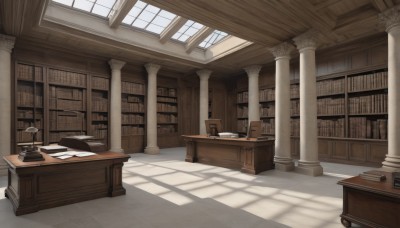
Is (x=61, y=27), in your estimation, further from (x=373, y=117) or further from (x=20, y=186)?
(x=373, y=117)

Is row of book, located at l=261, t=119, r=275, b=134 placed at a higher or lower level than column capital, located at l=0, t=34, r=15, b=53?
lower

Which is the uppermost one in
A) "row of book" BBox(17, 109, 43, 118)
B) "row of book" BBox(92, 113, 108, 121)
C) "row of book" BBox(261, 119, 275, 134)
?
"row of book" BBox(17, 109, 43, 118)

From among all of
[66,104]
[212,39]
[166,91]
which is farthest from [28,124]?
[212,39]

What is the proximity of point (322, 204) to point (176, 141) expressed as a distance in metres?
7.93

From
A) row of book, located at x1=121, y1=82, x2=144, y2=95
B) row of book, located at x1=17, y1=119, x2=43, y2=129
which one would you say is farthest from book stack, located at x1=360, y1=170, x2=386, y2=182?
row of book, located at x1=121, y1=82, x2=144, y2=95

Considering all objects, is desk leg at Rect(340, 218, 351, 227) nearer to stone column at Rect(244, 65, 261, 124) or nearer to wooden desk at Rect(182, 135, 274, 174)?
wooden desk at Rect(182, 135, 274, 174)

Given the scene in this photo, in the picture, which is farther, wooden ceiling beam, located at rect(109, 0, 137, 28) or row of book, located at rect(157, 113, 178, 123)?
row of book, located at rect(157, 113, 178, 123)

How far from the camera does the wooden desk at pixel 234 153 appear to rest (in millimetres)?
5497

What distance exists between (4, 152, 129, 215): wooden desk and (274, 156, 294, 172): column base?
3.91 m

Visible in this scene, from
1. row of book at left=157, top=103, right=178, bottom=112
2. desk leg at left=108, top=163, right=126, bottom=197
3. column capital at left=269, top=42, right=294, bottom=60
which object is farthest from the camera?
row of book at left=157, top=103, right=178, bottom=112

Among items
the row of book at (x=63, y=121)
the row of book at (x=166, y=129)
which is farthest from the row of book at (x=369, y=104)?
the row of book at (x=63, y=121)

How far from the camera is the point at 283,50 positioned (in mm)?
6148

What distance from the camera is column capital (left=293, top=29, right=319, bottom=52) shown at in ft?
17.7

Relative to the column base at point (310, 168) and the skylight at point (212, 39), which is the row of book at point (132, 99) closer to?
the skylight at point (212, 39)
